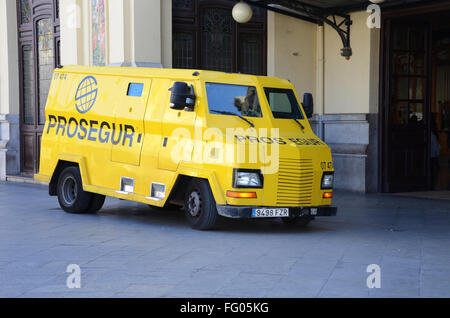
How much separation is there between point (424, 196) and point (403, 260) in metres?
7.36

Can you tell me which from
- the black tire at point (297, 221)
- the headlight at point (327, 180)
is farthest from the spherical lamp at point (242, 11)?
the headlight at point (327, 180)

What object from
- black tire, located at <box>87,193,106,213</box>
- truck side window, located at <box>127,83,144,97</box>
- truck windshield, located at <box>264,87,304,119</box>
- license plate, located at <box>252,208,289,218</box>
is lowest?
black tire, located at <box>87,193,106,213</box>

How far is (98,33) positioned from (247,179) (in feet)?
24.5

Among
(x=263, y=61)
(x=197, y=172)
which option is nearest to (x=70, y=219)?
(x=197, y=172)

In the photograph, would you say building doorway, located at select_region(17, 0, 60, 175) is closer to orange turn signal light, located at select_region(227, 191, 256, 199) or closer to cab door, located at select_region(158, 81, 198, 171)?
cab door, located at select_region(158, 81, 198, 171)

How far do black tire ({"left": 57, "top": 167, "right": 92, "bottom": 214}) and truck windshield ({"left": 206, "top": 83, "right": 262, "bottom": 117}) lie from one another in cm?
288

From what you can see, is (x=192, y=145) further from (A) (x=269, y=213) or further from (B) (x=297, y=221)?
(B) (x=297, y=221)

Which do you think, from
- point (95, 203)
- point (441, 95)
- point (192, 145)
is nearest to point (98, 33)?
point (95, 203)

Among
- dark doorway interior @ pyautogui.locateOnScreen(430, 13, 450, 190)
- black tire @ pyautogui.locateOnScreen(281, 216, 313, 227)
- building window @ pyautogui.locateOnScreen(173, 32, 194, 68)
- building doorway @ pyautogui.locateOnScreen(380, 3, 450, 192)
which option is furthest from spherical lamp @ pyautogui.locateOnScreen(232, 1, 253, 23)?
dark doorway interior @ pyautogui.locateOnScreen(430, 13, 450, 190)

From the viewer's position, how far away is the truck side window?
33.7 feet

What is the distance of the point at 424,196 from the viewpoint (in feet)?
47.6

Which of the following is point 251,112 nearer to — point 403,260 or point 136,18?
point 403,260

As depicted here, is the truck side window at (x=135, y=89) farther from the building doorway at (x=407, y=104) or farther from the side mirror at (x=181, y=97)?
the building doorway at (x=407, y=104)

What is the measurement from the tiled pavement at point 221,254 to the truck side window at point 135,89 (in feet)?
6.46
